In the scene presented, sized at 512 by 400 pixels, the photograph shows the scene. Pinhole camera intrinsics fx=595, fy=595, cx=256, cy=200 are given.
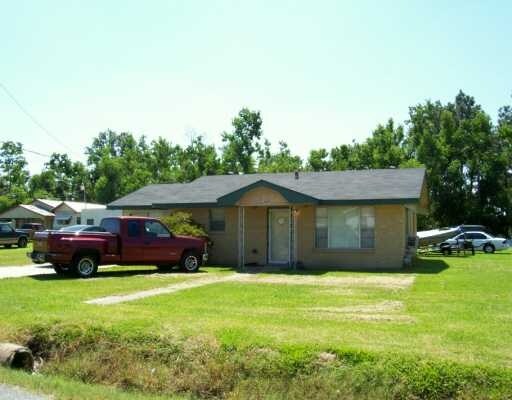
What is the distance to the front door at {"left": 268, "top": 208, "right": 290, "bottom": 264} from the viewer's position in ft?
74.1

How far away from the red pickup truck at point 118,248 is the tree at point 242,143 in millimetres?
37076

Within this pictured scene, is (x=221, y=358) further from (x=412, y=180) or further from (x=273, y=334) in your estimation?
(x=412, y=180)

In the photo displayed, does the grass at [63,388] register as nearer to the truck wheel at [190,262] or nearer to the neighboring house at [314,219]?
the truck wheel at [190,262]

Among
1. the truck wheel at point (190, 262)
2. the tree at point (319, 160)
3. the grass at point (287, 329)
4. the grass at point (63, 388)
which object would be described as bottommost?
the grass at point (63, 388)

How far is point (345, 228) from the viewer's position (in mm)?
21500

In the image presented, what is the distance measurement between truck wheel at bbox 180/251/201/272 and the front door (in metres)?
3.88

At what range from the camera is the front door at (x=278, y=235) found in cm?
2258

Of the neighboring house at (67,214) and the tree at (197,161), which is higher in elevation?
the tree at (197,161)

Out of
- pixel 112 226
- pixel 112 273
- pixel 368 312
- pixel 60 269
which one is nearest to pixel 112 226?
pixel 112 226

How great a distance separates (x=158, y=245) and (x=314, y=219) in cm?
609

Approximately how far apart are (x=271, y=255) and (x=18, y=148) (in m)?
74.2

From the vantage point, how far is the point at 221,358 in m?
8.09

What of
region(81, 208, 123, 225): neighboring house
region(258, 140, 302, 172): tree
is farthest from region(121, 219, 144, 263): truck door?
region(258, 140, 302, 172): tree

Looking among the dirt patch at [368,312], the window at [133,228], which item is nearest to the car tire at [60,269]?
→ the window at [133,228]
